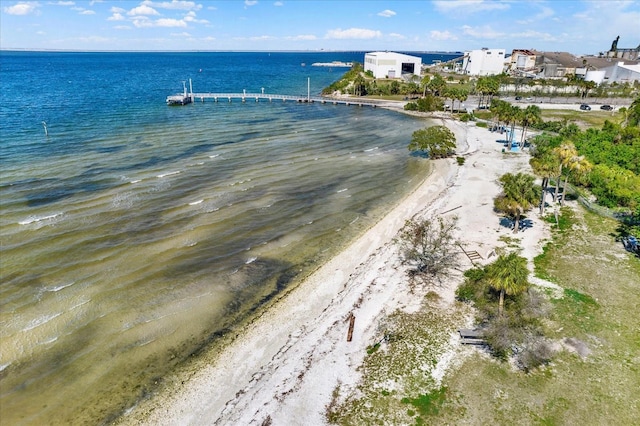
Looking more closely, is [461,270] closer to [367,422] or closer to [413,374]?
[413,374]

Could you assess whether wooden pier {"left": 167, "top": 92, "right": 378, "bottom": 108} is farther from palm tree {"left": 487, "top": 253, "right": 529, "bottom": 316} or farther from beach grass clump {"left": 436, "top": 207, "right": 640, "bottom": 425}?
palm tree {"left": 487, "top": 253, "right": 529, "bottom": 316}

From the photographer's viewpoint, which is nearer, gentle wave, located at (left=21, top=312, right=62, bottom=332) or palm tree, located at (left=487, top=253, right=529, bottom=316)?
palm tree, located at (left=487, top=253, right=529, bottom=316)

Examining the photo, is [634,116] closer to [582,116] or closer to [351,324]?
[582,116]

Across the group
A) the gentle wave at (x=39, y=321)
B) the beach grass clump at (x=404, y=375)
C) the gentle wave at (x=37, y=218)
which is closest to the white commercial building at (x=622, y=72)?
the beach grass clump at (x=404, y=375)

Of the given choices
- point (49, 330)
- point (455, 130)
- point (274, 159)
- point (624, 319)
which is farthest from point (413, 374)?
point (455, 130)

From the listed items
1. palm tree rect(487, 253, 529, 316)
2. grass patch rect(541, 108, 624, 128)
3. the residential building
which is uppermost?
the residential building

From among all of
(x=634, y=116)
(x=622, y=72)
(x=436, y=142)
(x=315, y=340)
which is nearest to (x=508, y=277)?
(x=315, y=340)

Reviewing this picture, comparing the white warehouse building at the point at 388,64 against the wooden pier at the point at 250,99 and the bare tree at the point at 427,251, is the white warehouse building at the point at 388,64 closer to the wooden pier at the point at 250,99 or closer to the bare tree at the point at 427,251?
the wooden pier at the point at 250,99

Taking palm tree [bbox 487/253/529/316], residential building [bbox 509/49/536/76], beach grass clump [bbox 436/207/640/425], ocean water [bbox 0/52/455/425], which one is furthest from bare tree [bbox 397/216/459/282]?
residential building [bbox 509/49/536/76]

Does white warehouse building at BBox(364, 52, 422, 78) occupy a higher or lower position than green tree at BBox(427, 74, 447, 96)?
higher
